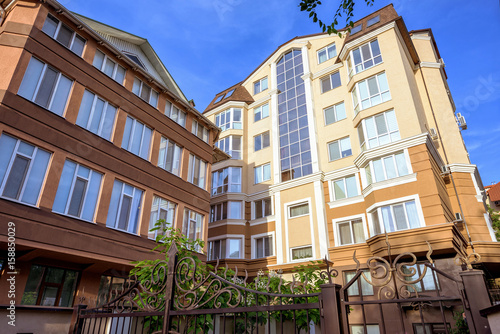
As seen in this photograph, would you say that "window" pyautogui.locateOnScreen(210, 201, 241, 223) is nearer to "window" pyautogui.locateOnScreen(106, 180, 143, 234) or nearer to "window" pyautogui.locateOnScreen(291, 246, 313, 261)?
"window" pyautogui.locateOnScreen(291, 246, 313, 261)

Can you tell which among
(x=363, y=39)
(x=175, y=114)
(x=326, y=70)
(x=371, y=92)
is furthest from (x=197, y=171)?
(x=363, y=39)

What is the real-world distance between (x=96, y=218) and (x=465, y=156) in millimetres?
22448

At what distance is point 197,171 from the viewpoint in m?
19.5

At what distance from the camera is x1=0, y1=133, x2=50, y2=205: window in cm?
1035

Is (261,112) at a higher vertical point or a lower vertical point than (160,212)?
higher

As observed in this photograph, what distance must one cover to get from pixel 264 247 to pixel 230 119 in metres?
12.6

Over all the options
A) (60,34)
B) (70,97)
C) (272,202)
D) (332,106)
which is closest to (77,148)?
(70,97)

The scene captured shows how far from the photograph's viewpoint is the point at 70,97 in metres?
13.0

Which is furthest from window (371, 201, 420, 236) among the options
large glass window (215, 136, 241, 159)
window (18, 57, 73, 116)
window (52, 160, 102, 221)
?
window (18, 57, 73, 116)

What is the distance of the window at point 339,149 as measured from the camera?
73.3 feet

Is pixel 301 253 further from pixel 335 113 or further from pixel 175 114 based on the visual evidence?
pixel 175 114

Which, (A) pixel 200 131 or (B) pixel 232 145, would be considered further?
(B) pixel 232 145

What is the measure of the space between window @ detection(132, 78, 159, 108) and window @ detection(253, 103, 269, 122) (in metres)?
13.1

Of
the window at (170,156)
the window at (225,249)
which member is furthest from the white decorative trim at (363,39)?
the window at (225,249)
